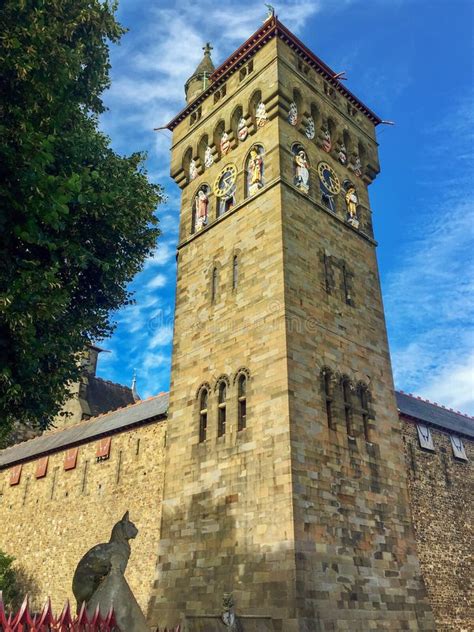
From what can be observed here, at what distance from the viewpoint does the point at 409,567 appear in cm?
1605

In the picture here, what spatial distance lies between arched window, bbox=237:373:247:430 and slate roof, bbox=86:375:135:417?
22.9 m

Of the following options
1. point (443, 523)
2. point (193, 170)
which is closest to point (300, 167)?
point (193, 170)

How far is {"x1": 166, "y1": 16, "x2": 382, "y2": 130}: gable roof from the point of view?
20.9m

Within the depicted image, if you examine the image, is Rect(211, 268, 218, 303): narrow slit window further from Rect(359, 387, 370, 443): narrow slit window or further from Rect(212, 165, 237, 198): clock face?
Rect(359, 387, 370, 443): narrow slit window

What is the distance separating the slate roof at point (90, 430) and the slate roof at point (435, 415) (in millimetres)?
10927

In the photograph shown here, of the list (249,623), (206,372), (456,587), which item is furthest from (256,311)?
(456,587)

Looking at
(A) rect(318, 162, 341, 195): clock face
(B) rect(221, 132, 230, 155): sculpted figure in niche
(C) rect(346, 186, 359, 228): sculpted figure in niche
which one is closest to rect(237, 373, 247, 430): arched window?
(C) rect(346, 186, 359, 228): sculpted figure in niche

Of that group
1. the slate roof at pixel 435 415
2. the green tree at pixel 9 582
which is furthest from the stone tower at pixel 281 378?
the green tree at pixel 9 582

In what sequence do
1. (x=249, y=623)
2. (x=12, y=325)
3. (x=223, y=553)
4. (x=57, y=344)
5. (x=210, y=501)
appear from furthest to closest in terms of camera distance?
(x=210, y=501)
(x=223, y=553)
(x=249, y=623)
(x=57, y=344)
(x=12, y=325)

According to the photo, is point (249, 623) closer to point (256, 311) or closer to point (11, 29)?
point (256, 311)

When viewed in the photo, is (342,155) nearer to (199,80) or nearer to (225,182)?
(225,182)

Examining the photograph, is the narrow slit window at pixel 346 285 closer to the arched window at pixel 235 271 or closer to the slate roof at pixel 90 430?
the arched window at pixel 235 271

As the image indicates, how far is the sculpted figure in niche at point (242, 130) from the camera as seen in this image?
21062 millimetres

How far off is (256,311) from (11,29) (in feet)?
32.4
